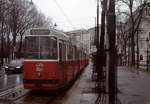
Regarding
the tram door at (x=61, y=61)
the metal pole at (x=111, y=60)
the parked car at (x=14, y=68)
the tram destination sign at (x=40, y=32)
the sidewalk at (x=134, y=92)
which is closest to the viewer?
the metal pole at (x=111, y=60)

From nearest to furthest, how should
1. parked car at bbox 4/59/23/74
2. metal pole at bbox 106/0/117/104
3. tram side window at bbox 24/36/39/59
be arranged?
metal pole at bbox 106/0/117/104, tram side window at bbox 24/36/39/59, parked car at bbox 4/59/23/74

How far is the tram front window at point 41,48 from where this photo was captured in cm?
1027

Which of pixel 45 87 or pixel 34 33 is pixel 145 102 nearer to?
pixel 45 87

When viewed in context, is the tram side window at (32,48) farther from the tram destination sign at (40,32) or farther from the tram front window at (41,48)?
the tram destination sign at (40,32)

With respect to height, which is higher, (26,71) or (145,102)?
(26,71)

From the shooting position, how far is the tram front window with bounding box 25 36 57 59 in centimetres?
1027

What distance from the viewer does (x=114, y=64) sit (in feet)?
21.4

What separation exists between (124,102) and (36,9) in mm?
38996

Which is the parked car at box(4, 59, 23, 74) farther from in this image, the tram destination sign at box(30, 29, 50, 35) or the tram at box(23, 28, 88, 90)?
the tram destination sign at box(30, 29, 50, 35)

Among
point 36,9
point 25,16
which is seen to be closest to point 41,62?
point 25,16

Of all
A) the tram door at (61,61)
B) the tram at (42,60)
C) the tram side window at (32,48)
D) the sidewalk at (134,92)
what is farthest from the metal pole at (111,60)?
the tram side window at (32,48)

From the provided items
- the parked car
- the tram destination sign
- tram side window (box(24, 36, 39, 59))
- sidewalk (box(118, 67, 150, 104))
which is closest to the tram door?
the tram destination sign

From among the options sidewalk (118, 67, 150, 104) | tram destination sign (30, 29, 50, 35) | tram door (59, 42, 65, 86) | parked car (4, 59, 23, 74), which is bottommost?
sidewalk (118, 67, 150, 104)

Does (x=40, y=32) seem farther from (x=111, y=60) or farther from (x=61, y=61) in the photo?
(x=111, y=60)
